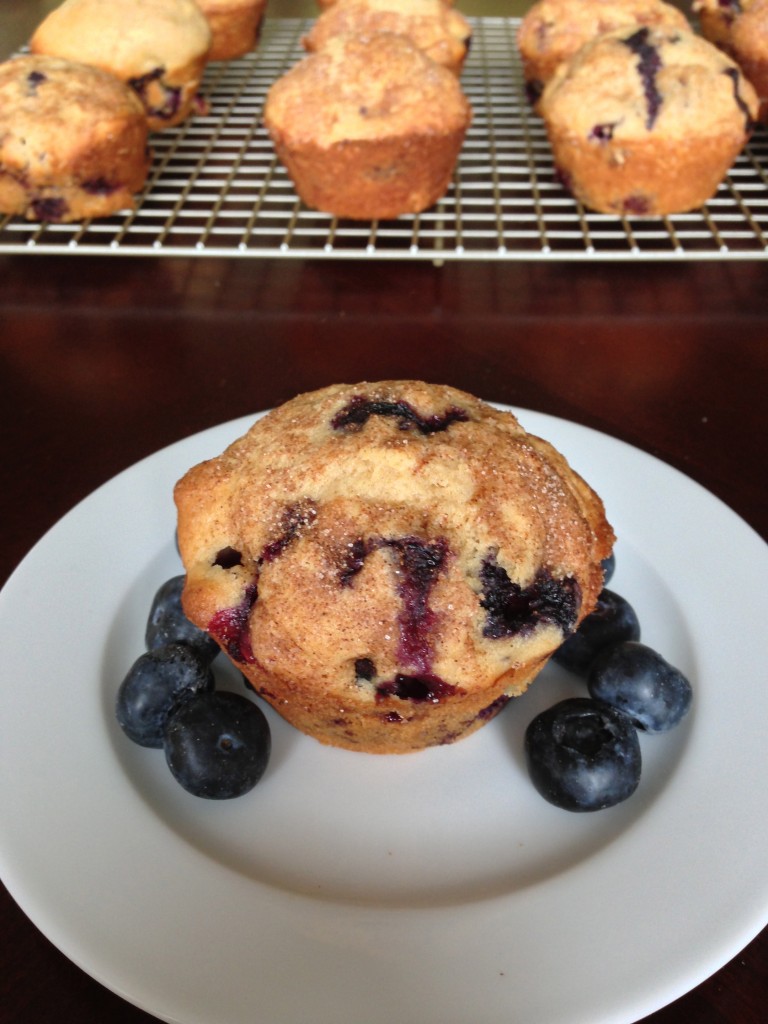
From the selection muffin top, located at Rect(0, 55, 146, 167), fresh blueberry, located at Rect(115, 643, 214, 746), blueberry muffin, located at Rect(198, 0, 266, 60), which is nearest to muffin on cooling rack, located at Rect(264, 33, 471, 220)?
muffin top, located at Rect(0, 55, 146, 167)

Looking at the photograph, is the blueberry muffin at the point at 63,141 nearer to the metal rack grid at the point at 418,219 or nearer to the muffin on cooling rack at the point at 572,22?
the metal rack grid at the point at 418,219

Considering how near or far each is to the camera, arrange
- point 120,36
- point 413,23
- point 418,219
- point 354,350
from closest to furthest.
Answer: point 354,350
point 418,219
point 120,36
point 413,23

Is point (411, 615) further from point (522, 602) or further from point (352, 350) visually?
point (352, 350)

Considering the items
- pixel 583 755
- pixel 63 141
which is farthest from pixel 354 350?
pixel 583 755

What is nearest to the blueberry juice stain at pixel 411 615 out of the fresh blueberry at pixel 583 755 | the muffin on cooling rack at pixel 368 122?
the fresh blueberry at pixel 583 755

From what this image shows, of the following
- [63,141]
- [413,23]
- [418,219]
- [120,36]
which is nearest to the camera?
[63,141]

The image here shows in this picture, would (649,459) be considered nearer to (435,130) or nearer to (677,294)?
(677,294)
